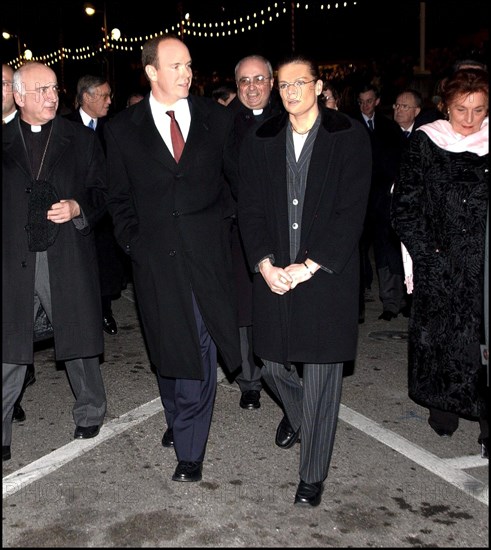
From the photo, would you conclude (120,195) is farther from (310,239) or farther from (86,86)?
(86,86)


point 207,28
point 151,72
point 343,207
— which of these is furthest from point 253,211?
point 207,28

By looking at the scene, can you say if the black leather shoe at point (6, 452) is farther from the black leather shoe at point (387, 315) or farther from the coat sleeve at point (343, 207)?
the black leather shoe at point (387, 315)

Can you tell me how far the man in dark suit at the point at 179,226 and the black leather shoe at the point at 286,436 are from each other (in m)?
0.59

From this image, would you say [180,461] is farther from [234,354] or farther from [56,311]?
[56,311]

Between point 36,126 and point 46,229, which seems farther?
point 36,126

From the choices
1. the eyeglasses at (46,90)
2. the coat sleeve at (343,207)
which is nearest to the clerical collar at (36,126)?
the eyeglasses at (46,90)

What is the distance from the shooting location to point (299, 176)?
15.0 feet

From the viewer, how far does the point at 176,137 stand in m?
4.91

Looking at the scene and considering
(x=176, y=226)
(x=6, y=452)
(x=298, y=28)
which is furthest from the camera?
(x=298, y=28)

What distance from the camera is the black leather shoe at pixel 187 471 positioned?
192 inches

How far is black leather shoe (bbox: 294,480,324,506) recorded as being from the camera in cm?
454

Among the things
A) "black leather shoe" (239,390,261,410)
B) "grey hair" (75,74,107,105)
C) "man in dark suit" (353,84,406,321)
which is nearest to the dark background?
"man in dark suit" (353,84,406,321)

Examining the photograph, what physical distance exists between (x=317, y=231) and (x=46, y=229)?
159 cm

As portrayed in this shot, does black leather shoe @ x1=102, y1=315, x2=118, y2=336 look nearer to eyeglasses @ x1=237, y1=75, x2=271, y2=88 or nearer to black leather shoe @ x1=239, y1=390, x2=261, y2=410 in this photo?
black leather shoe @ x1=239, y1=390, x2=261, y2=410
